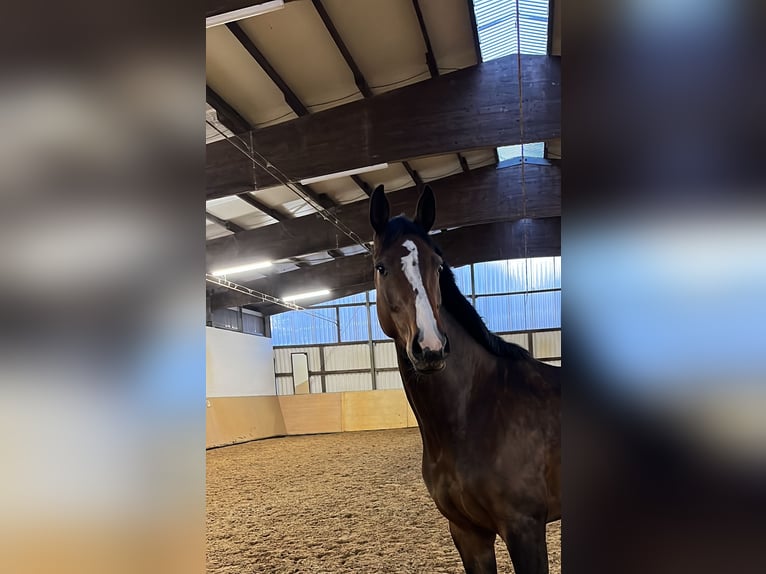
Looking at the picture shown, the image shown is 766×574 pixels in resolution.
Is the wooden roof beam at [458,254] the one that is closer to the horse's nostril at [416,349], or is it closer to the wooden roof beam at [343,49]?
the wooden roof beam at [343,49]

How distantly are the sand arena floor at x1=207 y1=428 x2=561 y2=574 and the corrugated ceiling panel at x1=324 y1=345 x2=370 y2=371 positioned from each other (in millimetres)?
7730

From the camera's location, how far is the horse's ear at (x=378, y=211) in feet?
5.69

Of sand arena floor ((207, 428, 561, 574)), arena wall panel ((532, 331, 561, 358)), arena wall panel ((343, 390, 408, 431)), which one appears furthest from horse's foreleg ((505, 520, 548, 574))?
arena wall panel ((532, 331, 561, 358))

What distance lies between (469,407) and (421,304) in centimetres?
38

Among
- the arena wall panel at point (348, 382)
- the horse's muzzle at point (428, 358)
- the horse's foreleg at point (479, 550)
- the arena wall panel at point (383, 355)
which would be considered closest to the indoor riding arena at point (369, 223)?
the horse's muzzle at point (428, 358)

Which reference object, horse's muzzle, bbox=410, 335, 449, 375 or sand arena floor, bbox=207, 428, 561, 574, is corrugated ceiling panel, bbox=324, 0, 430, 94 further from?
sand arena floor, bbox=207, 428, 561, 574

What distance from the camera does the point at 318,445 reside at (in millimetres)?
7902

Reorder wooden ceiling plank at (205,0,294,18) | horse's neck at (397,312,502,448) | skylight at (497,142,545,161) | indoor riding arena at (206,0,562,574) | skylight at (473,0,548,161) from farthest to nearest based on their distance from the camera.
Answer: skylight at (497,142,545,161) < skylight at (473,0,548,161) < wooden ceiling plank at (205,0,294,18) < indoor riding arena at (206,0,562,574) < horse's neck at (397,312,502,448)

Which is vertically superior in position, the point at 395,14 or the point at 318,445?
the point at 395,14

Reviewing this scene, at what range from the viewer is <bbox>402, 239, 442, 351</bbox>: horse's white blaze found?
4.78 ft
